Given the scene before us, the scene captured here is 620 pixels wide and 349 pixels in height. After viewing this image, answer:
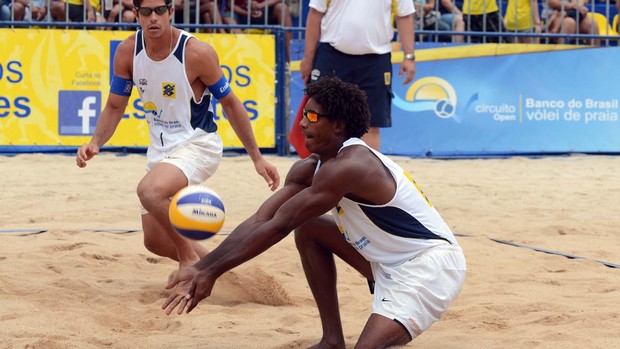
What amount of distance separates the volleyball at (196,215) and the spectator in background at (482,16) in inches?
339

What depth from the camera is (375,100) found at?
23.5ft

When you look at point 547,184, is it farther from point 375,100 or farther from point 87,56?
point 87,56

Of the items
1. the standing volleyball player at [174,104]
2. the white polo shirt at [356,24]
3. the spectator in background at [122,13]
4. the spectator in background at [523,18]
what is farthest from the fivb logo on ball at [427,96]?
the standing volleyball player at [174,104]

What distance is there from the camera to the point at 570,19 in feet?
41.7

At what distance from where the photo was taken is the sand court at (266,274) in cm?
452

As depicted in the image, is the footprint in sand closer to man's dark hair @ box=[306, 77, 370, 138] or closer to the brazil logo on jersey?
the brazil logo on jersey

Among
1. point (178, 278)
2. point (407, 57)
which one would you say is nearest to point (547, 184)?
point (407, 57)

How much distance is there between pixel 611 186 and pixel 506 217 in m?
2.22

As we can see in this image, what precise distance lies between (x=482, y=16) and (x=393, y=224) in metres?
8.67

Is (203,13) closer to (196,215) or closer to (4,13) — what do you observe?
(4,13)

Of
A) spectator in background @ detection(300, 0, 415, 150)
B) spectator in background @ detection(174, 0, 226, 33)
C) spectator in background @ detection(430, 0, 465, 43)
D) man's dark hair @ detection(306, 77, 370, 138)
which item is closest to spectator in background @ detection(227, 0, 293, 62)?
spectator in background @ detection(174, 0, 226, 33)

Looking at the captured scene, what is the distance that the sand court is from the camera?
178 inches

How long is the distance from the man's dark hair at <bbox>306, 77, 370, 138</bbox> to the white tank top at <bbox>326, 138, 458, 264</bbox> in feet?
0.25

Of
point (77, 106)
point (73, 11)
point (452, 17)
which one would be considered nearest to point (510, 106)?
point (452, 17)
